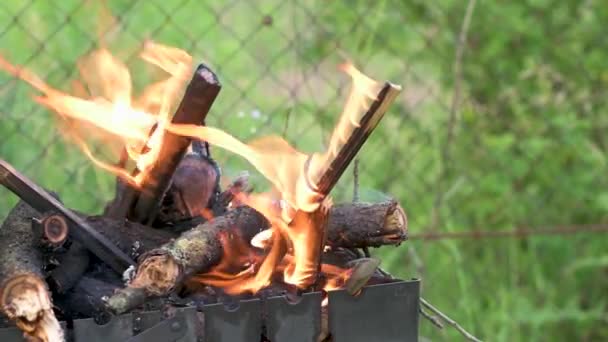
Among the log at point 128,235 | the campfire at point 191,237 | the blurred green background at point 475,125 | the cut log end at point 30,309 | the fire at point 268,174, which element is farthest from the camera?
the blurred green background at point 475,125

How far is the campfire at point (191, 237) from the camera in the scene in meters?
1.59

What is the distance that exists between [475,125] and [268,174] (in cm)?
218

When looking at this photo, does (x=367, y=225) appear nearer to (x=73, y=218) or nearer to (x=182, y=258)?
(x=182, y=258)

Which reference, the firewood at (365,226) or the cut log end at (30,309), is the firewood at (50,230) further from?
the firewood at (365,226)

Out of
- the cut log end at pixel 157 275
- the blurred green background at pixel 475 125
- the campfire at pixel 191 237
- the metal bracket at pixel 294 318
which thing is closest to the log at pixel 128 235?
the campfire at pixel 191 237

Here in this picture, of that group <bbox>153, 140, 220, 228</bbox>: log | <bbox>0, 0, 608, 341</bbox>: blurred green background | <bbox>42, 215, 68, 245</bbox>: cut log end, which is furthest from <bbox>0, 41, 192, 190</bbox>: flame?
<bbox>0, 0, 608, 341</bbox>: blurred green background

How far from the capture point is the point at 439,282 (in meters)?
3.60

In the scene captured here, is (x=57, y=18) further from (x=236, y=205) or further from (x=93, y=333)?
(x=93, y=333)

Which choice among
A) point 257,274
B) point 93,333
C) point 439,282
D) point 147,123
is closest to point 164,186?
point 147,123

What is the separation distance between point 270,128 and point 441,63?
2.73 ft

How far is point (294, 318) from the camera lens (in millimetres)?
1636

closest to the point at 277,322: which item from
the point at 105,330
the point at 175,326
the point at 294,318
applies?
the point at 294,318

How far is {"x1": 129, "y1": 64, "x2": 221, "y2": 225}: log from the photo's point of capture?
171 cm

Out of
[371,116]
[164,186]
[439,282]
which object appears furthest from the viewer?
[439,282]
